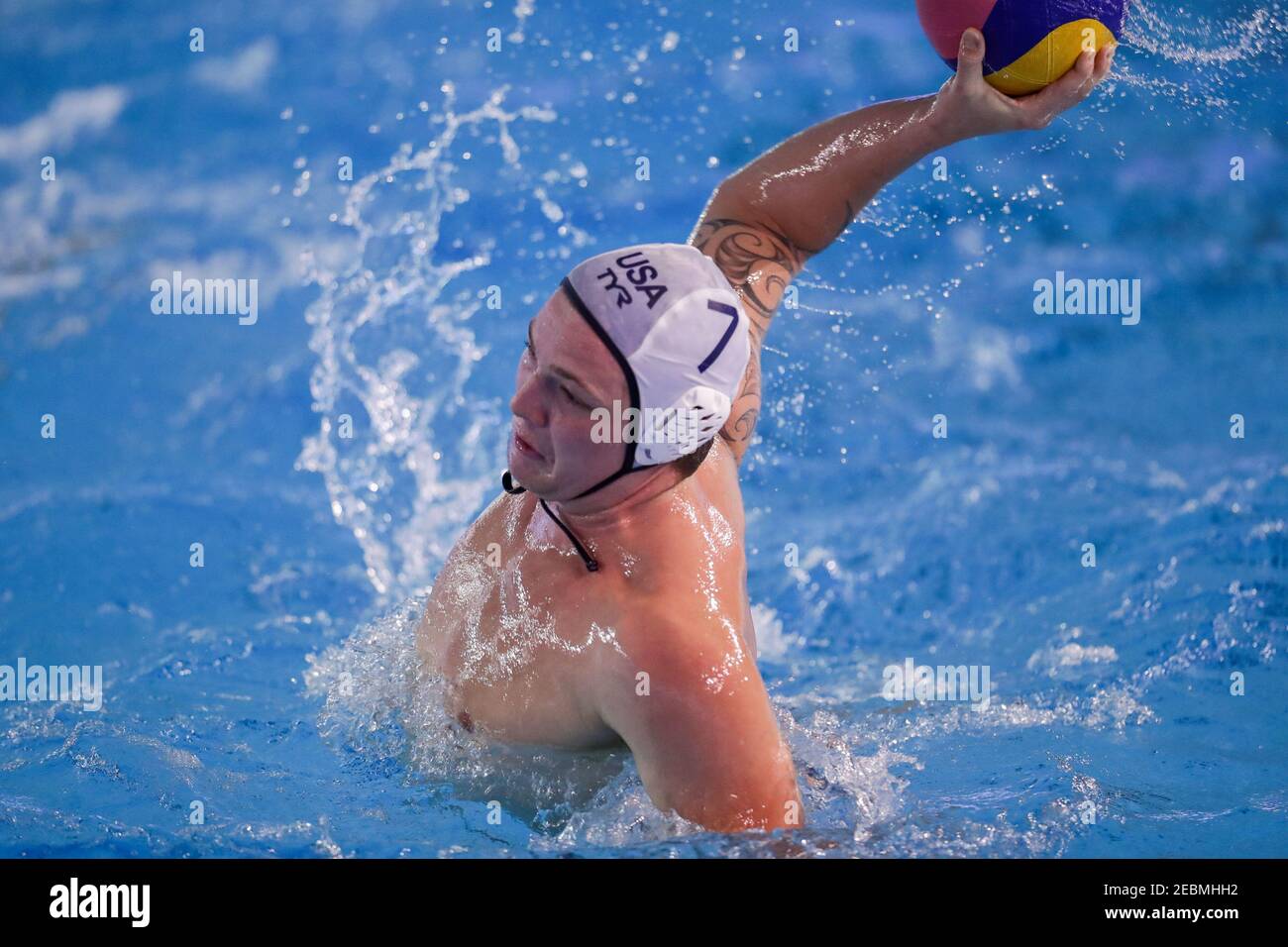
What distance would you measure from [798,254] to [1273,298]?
3.48 metres

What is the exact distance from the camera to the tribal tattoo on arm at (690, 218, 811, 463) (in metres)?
3.31

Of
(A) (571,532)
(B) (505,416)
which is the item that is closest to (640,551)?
(A) (571,532)

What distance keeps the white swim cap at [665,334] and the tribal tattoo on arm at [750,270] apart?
2.15ft

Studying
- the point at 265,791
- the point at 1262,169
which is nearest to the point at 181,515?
the point at 265,791

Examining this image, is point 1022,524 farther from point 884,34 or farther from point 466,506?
point 884,34

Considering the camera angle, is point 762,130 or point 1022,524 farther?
point 762,130

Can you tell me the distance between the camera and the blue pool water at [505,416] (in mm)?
3375

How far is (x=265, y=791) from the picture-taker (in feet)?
10.9

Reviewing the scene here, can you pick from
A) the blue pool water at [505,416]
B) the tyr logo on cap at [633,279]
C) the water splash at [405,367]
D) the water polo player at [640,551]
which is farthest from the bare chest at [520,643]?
the water splash at [405,367]

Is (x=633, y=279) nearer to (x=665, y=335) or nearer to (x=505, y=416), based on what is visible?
(x=665, y=335)

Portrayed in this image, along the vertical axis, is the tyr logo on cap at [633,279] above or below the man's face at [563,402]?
above

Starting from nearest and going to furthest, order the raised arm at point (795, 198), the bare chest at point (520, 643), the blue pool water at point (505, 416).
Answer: the bare chest at point (520, 643), the raised arm at point (795, 198), the blue pool water at point (505, 416)

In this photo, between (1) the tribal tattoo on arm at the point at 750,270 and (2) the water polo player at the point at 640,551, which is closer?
(2) the water polo player at the point at 640,551

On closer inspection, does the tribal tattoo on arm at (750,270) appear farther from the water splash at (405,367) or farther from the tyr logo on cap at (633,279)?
the water splash at (405,367)
